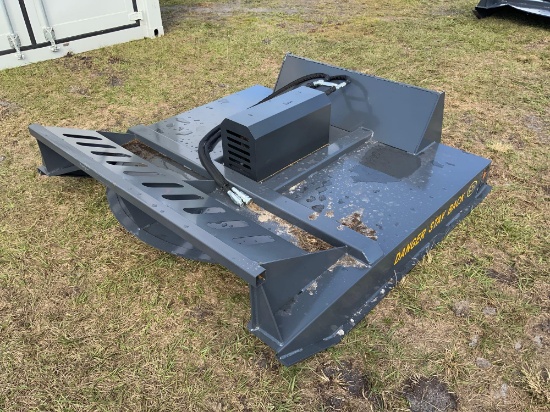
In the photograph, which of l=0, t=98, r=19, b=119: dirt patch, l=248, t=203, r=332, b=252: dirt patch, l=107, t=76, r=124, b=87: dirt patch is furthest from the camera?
l=107, t=76, r=124, b=87: dirt patch

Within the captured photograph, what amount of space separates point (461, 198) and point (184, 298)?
1394mm

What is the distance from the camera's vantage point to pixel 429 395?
5.37 feet

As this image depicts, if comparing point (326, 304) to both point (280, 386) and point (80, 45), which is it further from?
point (80, 45)

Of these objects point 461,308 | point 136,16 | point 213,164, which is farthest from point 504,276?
point 136,16

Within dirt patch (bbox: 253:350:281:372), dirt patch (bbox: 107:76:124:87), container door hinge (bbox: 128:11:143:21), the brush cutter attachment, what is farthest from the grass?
the brush cutter attachment

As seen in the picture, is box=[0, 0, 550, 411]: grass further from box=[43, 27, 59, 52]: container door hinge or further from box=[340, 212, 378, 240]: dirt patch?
box=[43, 27, 59, 52]: container door hinge

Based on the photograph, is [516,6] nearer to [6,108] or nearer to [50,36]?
[50,36]

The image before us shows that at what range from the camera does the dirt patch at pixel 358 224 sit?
195 centimetres

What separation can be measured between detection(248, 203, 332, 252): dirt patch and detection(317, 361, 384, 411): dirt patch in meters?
0.44

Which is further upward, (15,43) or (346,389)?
(15,43)

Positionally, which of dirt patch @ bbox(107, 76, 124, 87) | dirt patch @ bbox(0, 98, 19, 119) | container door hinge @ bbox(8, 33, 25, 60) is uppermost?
container door hinge @ bbox(8, 33, 25, 60)

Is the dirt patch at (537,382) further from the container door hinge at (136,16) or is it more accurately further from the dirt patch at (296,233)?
the container door hinge at (136,16)

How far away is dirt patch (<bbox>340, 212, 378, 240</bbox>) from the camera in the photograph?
195 cm

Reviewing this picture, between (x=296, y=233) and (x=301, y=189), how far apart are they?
→ 303 millimetres
